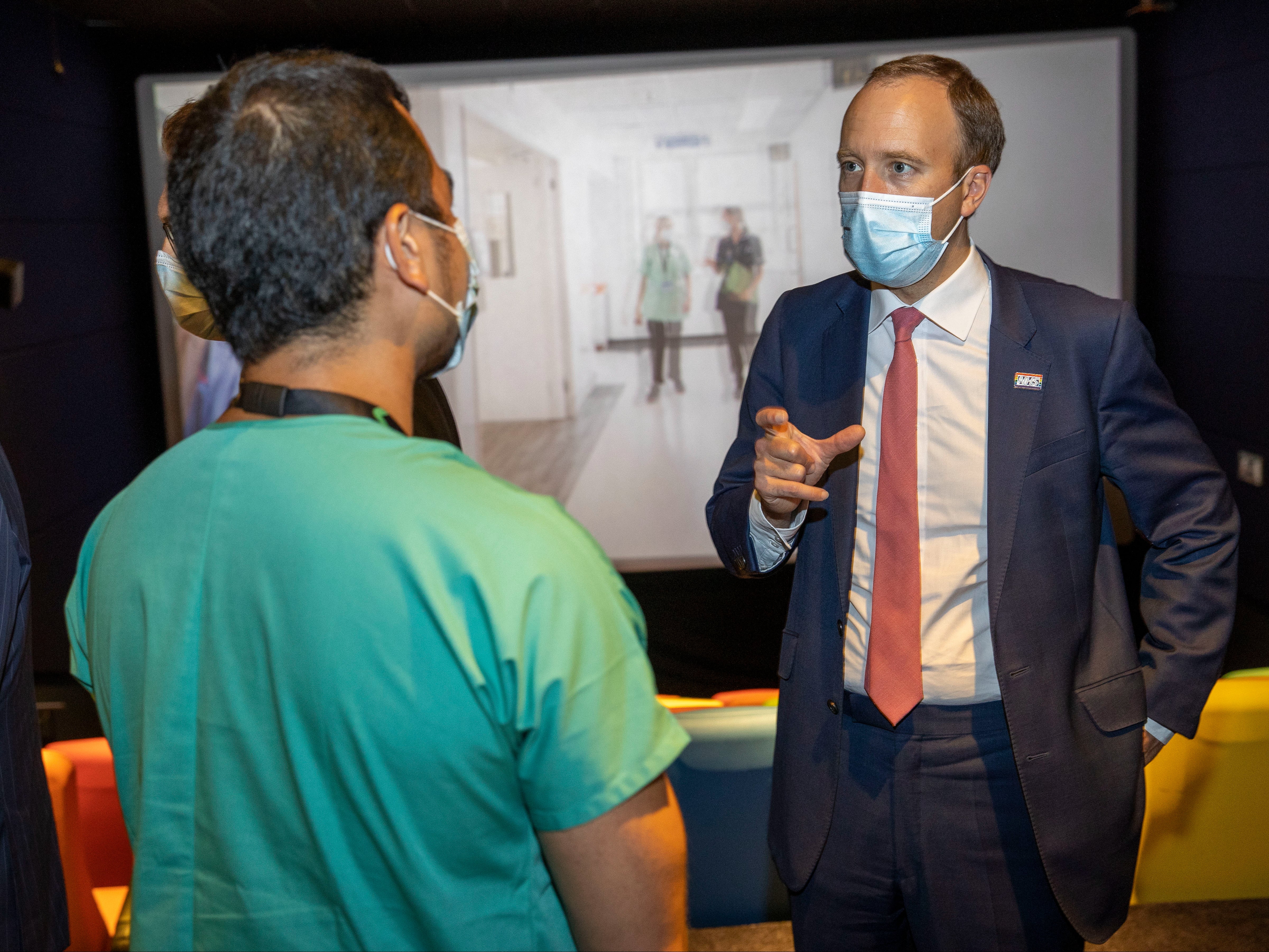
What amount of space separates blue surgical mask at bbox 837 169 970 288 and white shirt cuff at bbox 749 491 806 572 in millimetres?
371

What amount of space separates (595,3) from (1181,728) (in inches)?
167

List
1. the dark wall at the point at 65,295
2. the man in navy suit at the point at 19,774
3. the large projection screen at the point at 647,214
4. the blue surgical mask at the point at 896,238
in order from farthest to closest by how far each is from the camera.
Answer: the large projection screen at the point at 647,214 → the dark wall at the point at 65,295 → the blue surgical mask at the point at 896,238 → the man in navy suit at the point at 19,774

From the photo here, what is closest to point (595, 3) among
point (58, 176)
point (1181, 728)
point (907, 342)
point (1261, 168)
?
point (58, 176)

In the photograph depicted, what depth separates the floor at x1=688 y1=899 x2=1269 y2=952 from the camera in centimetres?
227

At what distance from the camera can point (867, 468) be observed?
138 centimetres

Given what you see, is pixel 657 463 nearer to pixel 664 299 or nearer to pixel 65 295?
pixel 664 299

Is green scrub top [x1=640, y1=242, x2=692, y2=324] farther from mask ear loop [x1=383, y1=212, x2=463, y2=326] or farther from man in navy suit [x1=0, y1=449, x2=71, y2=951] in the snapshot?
mask ear loop [x1=383, y1=212, x2=463, y2=326]

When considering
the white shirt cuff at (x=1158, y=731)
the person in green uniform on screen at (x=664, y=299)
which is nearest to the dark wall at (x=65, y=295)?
the person in green uniform on screen at (x=664, y=299)

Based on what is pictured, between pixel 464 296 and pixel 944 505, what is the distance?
77 cm

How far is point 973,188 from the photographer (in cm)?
146

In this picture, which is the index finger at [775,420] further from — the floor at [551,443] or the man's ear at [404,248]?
the floor at [551,443]

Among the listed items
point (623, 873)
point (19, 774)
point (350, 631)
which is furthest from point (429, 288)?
point (19, 774)

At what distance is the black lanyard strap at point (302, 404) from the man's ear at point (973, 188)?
103 centimetres

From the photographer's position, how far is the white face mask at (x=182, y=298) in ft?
4.67
